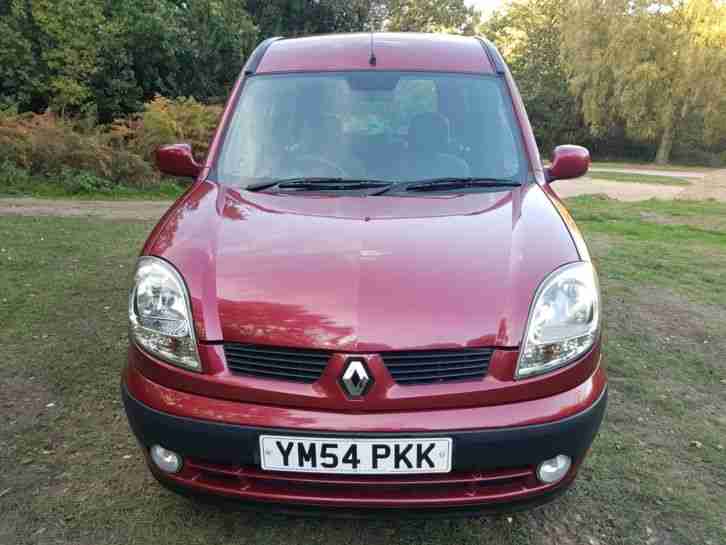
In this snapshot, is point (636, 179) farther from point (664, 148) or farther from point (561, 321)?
point (561, 321)

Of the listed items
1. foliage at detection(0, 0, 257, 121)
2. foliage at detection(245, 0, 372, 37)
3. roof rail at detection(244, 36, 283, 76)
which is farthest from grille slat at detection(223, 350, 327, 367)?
foliage at detection(245, 0, 372, 37)

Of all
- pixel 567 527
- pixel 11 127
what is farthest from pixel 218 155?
pixel 11 127

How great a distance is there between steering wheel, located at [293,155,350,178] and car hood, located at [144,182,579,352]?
12.1 inches

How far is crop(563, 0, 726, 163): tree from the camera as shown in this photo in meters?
25.6

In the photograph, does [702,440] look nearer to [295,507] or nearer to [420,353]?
[420,353]

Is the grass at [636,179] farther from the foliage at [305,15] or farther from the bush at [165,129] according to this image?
the bush at [165,129]

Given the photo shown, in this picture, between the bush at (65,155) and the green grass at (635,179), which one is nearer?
the bush at (65,155)

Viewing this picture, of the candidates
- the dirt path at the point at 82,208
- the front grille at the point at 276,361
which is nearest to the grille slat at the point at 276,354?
the front grille at the point at 276,361

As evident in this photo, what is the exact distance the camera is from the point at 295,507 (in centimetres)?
197

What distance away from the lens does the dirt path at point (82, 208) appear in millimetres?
8484

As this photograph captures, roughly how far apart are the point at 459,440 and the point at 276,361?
2.02 ft

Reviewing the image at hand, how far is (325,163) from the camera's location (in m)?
2.90

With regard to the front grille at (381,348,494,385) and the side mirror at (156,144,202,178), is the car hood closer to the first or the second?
the front grille at (381,348,494,385)

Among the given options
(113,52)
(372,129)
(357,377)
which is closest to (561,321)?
(357,377)
